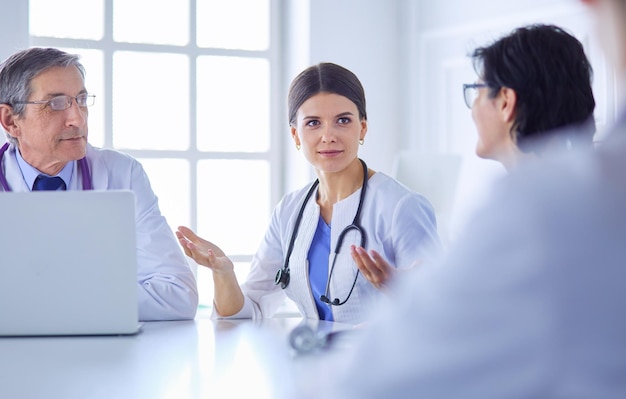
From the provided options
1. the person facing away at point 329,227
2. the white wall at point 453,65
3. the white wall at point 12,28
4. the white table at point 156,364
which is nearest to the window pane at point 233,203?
the white wall at point 453,65

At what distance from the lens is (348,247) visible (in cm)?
253

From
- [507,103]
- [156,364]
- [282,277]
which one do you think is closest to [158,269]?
[282,277]

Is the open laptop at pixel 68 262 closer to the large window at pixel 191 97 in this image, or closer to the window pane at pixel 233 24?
the large window at pixel 191 97

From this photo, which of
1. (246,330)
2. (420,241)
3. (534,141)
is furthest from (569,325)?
(420,241)

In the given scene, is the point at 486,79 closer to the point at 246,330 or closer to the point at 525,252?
the point at 246,330

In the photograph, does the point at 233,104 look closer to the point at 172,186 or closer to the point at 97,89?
the point at 172,186

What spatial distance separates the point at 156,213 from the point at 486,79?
120cm

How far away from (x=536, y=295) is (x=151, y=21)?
173 inches

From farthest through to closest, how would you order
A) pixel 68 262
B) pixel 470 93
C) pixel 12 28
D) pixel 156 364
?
1. pixel 12 28
2. pixel 470 93
3. pixel 68 262
4. pixel 156 364

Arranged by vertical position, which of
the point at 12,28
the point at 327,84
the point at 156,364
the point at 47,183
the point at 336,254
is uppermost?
the point at 12,28

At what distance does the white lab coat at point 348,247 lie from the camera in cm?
246

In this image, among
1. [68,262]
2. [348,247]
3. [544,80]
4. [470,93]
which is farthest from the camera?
[348,247]

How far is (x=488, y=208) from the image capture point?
0.54 meters

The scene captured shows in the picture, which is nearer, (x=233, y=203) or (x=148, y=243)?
(x=148, y=243)
